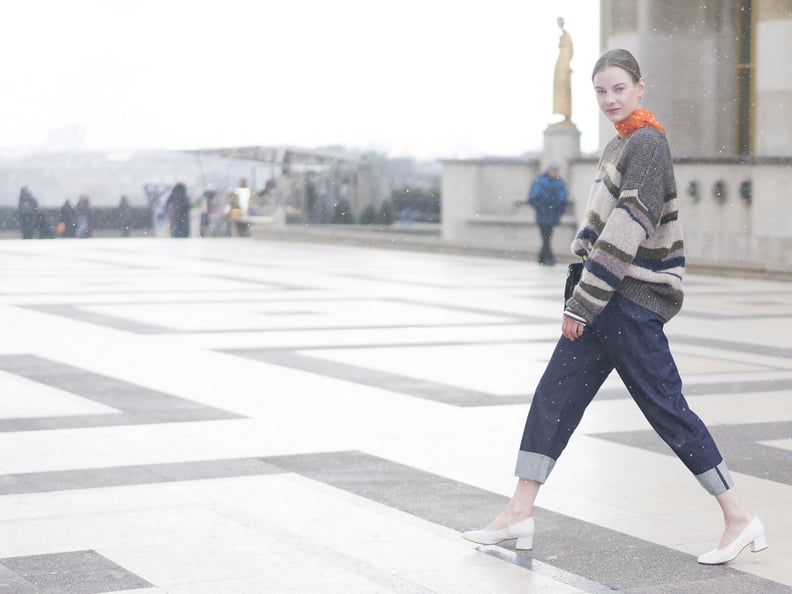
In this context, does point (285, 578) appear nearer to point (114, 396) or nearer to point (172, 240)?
point (114, 396)

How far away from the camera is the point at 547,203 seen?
22.3 m

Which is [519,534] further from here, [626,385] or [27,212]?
[27,212]

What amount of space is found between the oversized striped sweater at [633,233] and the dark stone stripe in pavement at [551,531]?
0.80 m

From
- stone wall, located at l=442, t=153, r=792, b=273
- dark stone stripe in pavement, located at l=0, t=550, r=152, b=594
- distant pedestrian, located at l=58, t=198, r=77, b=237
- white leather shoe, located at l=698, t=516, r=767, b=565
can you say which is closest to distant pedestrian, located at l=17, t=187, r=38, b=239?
distant pedestrian, located at l=58, t=198, r=77, b=237

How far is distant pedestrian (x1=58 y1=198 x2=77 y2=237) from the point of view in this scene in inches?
1556

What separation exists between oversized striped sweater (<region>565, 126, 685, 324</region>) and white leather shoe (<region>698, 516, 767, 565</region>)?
29.8 inches

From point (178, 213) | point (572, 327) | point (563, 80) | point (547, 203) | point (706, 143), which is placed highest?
point (563, 80)

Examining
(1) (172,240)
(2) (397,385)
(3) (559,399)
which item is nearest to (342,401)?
(2) (397,385)

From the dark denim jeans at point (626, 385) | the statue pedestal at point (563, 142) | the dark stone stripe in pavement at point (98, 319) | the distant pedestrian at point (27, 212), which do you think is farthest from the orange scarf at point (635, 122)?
the distant pedestrian at point (27, 212)

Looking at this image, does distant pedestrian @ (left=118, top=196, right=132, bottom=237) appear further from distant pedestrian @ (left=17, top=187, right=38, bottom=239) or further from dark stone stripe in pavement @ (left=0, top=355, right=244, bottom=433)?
dark stone stripe in pavement @ (left=0, top=355, right=244, bottom=433)

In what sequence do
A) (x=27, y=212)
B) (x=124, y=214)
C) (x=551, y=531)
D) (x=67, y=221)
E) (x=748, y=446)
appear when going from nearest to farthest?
(x=551, y=531) < (x=748, y=446) < (x=27, y=212) < (x=67, y=221) < (x=124, y=214)

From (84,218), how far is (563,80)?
14.9m

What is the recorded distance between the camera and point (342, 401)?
8.22 metres

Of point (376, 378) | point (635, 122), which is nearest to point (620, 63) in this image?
point (635, 122)
